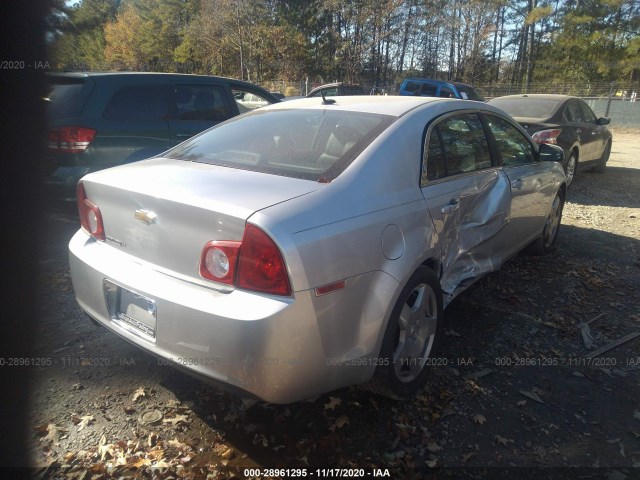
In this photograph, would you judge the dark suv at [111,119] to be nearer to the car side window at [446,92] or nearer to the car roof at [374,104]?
the car roof at [374,104]

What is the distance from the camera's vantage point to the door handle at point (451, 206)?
2887 mm

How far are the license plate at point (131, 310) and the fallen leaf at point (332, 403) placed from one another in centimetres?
101

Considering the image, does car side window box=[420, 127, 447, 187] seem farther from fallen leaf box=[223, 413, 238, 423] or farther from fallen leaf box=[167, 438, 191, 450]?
fallen leaf box=[167, 438, 191, 450]

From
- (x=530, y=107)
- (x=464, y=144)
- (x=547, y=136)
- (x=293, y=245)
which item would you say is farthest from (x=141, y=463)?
(x=530, y=107)

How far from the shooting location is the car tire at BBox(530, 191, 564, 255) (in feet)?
16.3

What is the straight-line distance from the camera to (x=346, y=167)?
2381 millimetres

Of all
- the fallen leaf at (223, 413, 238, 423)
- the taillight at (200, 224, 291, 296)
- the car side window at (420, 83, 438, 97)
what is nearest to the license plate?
the taillight at (200, 224, 291, 296)

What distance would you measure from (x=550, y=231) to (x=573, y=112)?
187 inches

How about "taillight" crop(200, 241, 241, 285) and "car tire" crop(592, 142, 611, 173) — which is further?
"car tire" crop(592, 142, 611, 173)

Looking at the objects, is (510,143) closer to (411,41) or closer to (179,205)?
(179,205)

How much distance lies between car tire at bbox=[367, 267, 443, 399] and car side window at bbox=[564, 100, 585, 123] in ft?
23.2

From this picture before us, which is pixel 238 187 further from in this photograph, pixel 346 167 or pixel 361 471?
pixel 361 471

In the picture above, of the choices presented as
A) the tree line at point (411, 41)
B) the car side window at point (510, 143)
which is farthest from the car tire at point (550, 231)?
the tree line at point (411, 41)

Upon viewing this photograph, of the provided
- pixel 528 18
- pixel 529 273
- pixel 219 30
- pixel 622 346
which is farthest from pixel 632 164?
pixel 219 30
